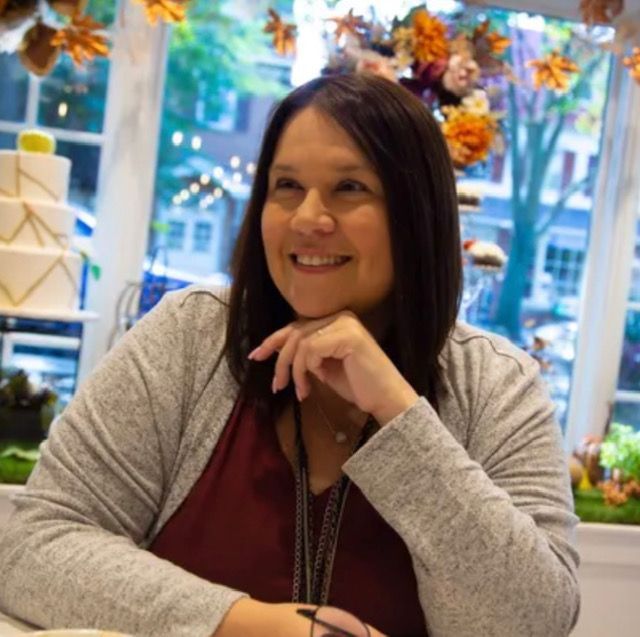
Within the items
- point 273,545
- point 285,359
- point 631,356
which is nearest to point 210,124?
point 631,356

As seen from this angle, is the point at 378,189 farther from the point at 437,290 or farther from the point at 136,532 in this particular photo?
the point at 136,532

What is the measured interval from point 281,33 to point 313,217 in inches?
55.2

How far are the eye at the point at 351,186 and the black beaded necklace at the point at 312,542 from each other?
0.33m

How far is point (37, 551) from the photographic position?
95cm

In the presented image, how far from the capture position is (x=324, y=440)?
114 cm

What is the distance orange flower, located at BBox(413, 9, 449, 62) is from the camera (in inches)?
86.4

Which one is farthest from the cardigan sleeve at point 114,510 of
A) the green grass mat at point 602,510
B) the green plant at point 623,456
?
the green plant at point 623,456

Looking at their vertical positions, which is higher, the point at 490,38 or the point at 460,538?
the point at 490,38

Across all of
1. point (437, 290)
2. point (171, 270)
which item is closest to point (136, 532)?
point (437, 290)

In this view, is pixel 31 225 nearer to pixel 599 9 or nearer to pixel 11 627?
pixel 11 627

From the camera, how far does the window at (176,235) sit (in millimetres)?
2605

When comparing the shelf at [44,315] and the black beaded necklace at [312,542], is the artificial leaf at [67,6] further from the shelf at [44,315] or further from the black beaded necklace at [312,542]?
the black beaded necklace at [312,542]

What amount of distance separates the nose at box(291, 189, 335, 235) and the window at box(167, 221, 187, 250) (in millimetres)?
1587

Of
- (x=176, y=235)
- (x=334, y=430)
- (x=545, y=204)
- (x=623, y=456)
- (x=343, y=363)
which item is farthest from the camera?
(x=545, y=204)
